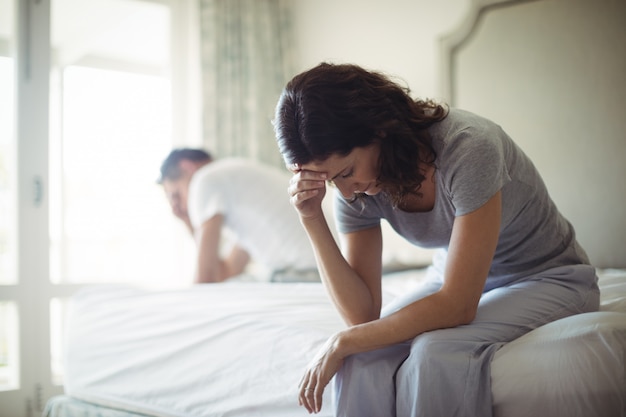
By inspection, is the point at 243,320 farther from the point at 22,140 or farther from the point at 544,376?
the point at 22,140

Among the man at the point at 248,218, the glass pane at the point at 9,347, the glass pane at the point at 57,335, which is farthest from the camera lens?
the glass pane at the point at 57,335

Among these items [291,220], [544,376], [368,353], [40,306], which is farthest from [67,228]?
[544,376]

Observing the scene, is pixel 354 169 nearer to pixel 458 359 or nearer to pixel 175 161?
pixel 458 359

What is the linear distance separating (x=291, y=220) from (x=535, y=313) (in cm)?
A: 134

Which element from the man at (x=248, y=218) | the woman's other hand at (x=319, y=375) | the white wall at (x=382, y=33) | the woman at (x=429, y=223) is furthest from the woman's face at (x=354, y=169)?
the white wall at (x=382, y=33)

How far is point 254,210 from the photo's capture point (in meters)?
2.40

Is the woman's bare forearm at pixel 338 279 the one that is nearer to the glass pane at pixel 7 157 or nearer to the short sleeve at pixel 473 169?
the short sleeve at pixel 473 169

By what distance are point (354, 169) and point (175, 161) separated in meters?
1.59

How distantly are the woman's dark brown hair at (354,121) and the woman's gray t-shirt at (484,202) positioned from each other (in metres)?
0.05

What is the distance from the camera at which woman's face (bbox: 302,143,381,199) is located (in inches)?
44.6

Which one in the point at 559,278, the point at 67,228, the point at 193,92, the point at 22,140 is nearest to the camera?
the point at 559,278

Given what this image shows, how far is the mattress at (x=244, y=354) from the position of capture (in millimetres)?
978

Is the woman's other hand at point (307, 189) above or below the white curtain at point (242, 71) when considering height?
below

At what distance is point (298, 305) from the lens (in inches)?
65.1
